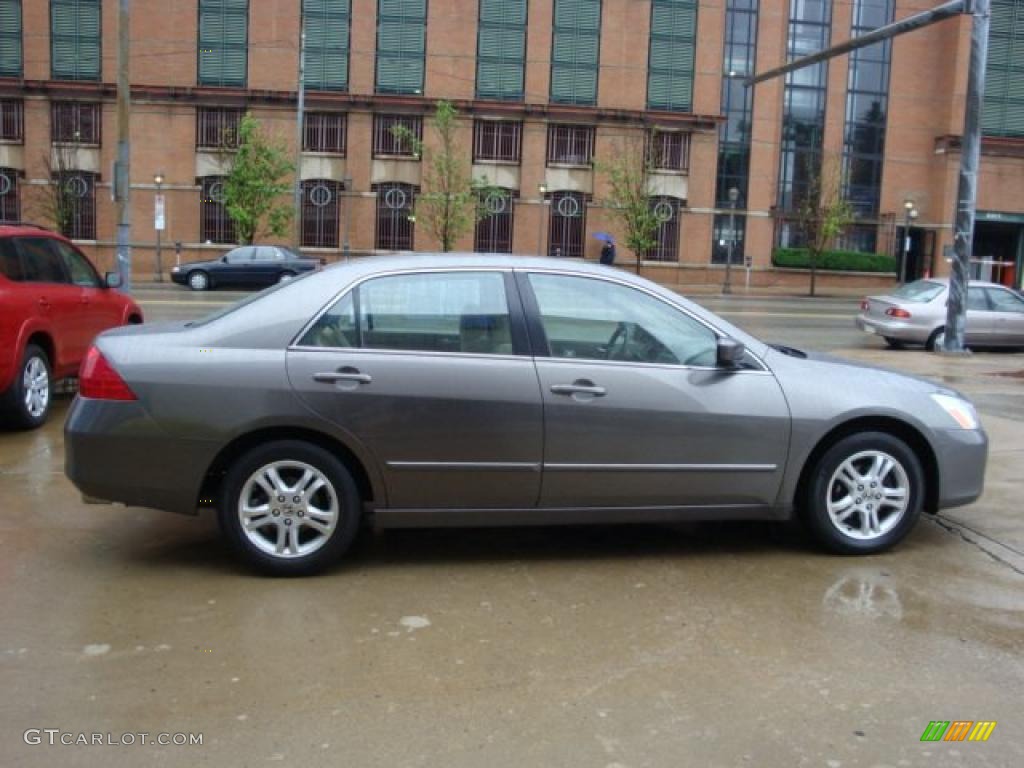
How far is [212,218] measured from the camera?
141 feet

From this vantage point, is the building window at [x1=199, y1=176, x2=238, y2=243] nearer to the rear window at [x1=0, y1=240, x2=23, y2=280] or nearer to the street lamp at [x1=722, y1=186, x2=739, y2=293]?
the street lamp at [x1=722, y1=186, x2=739, y2=293]

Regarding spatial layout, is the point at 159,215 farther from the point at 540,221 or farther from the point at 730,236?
the point at 730,236

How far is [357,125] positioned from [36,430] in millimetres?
36527

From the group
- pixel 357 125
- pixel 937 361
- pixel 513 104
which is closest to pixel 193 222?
pixel 357 125

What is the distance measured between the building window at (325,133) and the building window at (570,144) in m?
8.91

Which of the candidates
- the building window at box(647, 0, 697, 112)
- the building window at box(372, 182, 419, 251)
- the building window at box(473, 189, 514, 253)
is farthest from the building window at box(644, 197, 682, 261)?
the building window at box(372, 182, 419, 251)

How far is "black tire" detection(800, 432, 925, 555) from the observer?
5.44 meters

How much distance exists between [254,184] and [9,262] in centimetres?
3140

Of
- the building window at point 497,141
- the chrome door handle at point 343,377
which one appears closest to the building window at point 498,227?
the building window at point 497,141

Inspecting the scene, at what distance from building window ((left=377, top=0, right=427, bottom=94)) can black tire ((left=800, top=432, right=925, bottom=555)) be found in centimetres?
4050

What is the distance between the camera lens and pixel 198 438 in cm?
496

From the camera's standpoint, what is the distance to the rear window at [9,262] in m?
8.38

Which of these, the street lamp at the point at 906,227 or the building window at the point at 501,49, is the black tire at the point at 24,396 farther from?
the street lamp at the point at 906,227

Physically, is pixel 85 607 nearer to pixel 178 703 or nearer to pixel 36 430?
pixel 178 703
